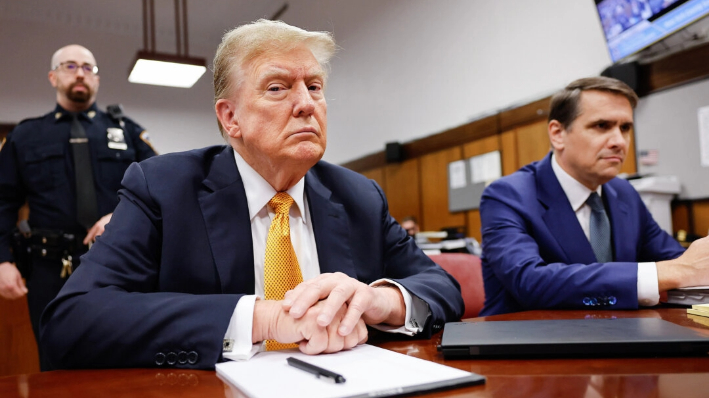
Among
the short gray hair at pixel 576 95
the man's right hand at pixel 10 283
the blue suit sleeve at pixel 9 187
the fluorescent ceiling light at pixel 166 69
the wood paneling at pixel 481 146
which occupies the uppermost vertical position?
the fluorescent ceiling light at pixel 166 69

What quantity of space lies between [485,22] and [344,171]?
4.73 m

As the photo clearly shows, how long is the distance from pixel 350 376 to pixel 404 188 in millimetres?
6501

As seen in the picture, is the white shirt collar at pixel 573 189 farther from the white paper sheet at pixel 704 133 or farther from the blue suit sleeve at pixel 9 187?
the blue suit sleeve at pixel 9 187

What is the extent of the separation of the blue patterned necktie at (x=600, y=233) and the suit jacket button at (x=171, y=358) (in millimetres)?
1384

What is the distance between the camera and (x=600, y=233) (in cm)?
179

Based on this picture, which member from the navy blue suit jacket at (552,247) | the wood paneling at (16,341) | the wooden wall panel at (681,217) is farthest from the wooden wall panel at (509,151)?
the wood paneling at (16,341)

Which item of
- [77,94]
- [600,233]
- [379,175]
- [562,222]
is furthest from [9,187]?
[379,175]

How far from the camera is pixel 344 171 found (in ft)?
5.03

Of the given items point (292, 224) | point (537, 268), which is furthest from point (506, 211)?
point (292, 224)

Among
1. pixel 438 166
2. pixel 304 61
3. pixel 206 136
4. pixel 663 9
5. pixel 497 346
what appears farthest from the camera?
pixel 206 136

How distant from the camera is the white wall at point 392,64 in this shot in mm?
5023

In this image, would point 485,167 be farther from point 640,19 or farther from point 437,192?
point 640,19

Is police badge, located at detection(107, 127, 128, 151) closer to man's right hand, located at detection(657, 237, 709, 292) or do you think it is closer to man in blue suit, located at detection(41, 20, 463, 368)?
man in blue suit, located at detection(41, 20, 463, 368)

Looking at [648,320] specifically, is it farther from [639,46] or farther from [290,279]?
[639,46]
